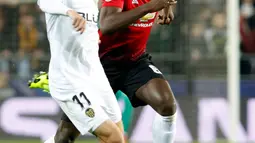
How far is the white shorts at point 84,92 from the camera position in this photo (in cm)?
660

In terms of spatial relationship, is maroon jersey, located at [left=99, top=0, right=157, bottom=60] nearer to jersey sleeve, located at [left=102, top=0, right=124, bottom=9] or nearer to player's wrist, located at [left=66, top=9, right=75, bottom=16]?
jersey sleeve, located at [left=102, top=0, right=124, bottom=9]

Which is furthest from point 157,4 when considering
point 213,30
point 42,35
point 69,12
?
point 213,30

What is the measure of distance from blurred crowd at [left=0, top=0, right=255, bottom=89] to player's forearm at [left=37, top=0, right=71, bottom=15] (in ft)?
19.1

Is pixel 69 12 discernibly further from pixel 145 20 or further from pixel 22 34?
pixel 22 34

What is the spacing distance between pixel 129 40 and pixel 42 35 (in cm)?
549

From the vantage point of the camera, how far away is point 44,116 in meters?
11.8

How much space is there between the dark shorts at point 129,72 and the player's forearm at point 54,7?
1.37m

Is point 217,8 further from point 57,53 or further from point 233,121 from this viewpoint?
point 57,53

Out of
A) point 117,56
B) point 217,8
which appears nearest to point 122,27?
point 117,56

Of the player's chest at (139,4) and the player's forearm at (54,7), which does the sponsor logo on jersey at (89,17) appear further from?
the player's chest at (139,4)

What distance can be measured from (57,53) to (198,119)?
218 inches

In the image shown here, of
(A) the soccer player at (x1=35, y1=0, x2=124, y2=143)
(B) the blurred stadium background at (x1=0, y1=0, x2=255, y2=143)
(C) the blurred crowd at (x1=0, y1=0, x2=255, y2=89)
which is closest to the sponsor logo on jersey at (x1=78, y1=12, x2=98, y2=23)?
(A) the soccer player at (x1=35, y1=0, x2=124, y2=143)

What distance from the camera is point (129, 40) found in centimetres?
758

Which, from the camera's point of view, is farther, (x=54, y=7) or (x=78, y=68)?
(x=78, y=68)
